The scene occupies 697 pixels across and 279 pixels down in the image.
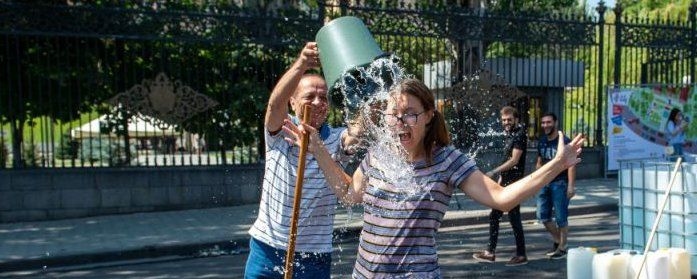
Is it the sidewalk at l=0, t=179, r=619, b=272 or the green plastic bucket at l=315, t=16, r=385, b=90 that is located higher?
the green plastic bucket at l=315, t=16, r=385, b=90

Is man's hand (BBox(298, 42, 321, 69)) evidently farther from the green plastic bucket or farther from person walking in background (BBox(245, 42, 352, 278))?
person walking in background (BBox(245, 42, 352, 278))

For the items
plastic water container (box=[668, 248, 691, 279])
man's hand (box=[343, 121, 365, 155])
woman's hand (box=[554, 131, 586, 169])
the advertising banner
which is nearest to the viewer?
woman's hand (box=[554, 131, 586, 169])

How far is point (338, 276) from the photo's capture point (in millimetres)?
7383

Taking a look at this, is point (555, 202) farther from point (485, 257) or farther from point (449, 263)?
point (449, 263)

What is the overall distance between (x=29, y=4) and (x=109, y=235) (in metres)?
3.44

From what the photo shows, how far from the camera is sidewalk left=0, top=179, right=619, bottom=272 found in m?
8.76

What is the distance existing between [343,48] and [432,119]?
22.1 inches

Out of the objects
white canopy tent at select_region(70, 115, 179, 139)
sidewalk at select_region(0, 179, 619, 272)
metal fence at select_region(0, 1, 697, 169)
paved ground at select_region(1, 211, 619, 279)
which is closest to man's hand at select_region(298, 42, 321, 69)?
paved ground at select_region(1, 211, 619, 279)

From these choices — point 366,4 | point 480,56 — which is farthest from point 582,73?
point 366,4

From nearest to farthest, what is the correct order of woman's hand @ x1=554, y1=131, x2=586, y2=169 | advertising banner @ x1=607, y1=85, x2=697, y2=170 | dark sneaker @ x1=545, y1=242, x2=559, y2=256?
woman's hand @ x1=554, y1=131, x2=586, y2=169
dark sneaker @ x1=545, y1=242, x2=559, y2=256
advertising banner @ x1=607, y1=85, x2=697, y2=170

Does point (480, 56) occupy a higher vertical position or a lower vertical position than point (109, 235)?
higher

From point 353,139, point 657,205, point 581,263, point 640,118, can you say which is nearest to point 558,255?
point 657,205

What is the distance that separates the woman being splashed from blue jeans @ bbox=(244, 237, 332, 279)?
539 millimetres

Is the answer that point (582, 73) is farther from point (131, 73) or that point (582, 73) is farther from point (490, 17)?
point (131, 73)
